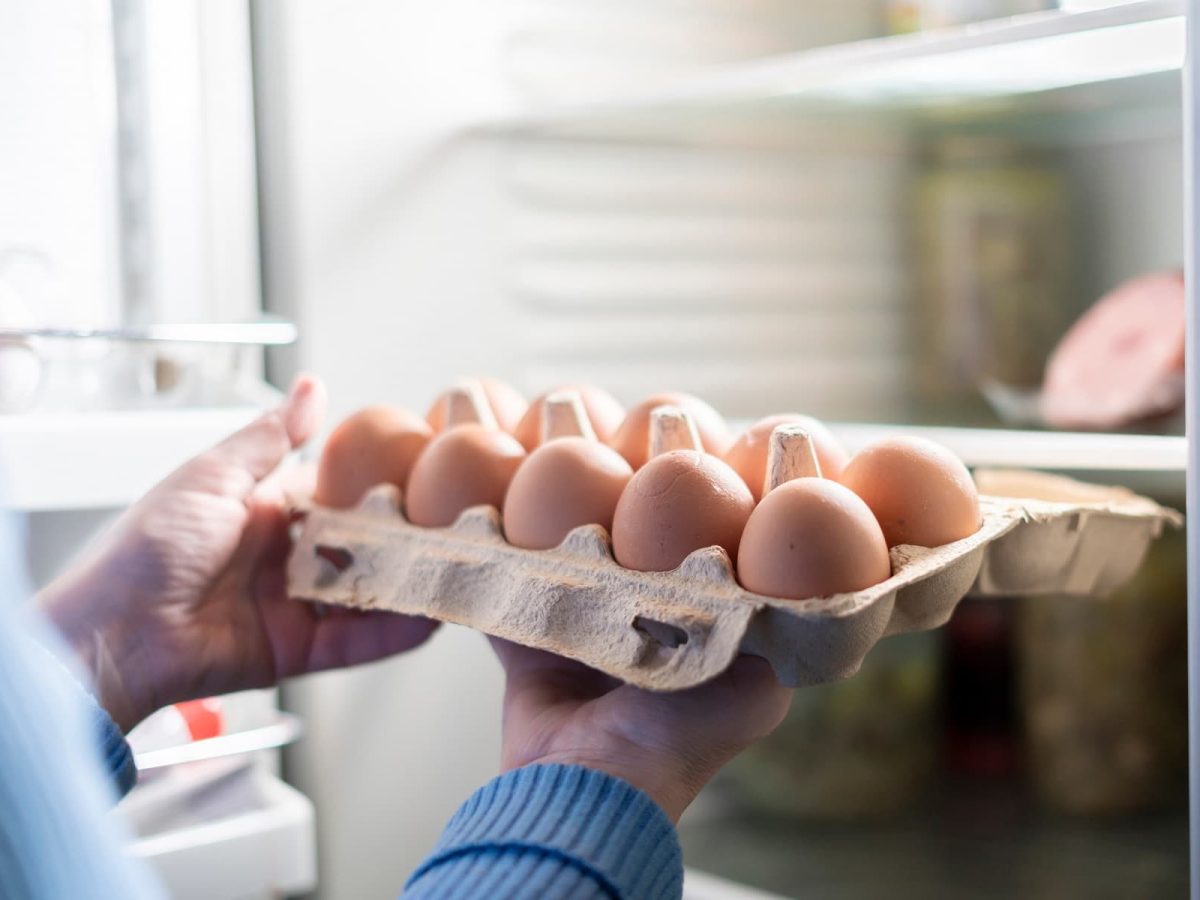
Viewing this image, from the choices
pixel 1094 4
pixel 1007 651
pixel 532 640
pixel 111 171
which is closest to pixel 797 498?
pixel 532 640

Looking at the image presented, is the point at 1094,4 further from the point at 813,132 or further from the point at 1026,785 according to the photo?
the point at 1026,785

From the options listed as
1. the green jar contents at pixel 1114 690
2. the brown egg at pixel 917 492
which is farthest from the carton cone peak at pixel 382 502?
the green jar contents at pixel 1114 690

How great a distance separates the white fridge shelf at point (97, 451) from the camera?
3.14ft

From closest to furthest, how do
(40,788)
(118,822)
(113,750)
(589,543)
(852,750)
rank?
(40,788), (118,822), (589,543), (113,750), (852,750)

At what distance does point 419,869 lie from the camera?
0.68 m

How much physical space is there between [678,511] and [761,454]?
0.36 ft

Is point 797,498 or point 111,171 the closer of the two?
point 797,498

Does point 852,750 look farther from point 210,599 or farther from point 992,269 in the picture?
point 210,599

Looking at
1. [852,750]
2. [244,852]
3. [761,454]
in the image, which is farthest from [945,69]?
[244,852]

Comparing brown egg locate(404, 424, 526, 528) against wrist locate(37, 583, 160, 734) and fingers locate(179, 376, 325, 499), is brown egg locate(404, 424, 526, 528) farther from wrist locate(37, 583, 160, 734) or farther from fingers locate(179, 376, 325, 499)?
wrist locate(37, 583, 160, 734)

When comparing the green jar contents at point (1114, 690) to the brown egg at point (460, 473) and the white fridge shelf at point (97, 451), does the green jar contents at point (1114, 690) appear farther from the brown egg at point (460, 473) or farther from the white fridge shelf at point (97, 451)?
the white fridge shelf at point (97, 451)

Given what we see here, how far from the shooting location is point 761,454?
0.77 m

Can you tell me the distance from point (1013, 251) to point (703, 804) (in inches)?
30.2

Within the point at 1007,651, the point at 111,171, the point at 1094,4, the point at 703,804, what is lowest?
the point at 703,804
